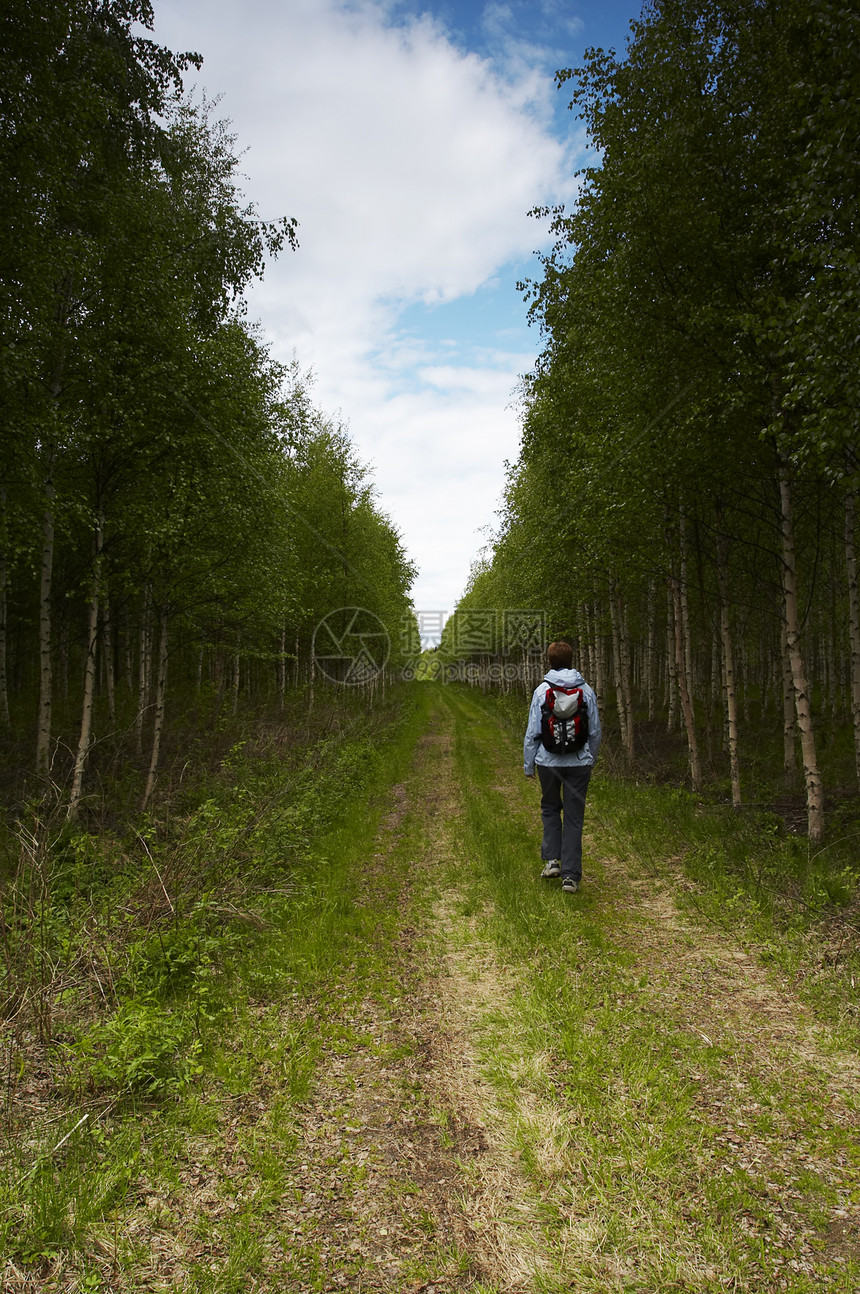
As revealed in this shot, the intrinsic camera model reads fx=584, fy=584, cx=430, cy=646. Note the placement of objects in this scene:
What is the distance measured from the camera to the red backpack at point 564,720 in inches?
249

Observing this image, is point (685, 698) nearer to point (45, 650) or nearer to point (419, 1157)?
point (419, 1157)

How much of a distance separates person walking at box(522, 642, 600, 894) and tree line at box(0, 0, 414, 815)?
18.2 feet

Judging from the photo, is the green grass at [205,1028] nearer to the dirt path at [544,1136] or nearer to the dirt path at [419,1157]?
the dirt path at [419,1157]

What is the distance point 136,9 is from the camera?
1020 centimetres

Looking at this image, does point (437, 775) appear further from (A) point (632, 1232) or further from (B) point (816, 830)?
(A) point (632, 1232)

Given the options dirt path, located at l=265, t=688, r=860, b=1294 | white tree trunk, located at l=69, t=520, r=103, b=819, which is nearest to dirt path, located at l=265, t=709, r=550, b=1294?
dirt path, located at l=265, t=688, r=860, b=1294

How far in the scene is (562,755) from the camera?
6.41 meters

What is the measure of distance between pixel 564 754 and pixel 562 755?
0.02 metres

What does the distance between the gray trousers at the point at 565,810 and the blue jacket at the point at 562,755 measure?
7 centimetres

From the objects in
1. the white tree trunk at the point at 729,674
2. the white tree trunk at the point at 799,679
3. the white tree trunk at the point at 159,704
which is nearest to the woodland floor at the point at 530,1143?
the white tree trunk at the point at 799,679

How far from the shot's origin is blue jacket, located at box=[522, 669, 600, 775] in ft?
20.9

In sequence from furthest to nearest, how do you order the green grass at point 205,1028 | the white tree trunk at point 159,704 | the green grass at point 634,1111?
the white tree trunk at point 159,704, the green grass at point 205,1028, the green grass at point 634,1111

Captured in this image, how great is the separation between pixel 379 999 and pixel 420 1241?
205 centimetres

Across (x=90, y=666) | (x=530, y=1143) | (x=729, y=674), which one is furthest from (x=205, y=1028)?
(x=729, y=674)
